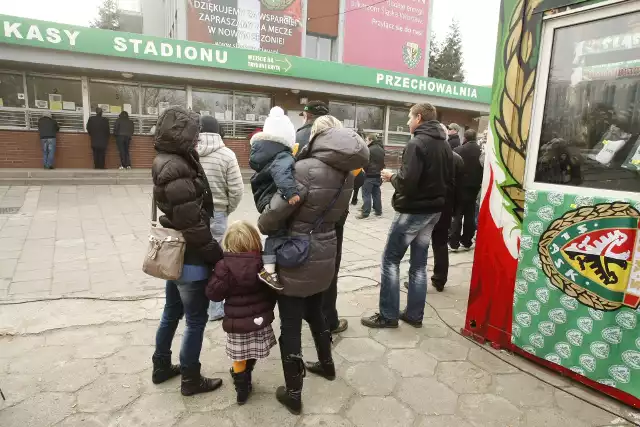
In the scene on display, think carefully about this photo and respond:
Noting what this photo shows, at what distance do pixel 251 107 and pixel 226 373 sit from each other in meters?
11.6

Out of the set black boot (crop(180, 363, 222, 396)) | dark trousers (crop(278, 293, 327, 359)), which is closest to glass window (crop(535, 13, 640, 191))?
dark trousers (crop(278, 293, 327, 359))

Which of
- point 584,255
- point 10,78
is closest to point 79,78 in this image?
point 10,78

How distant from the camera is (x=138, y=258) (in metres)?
5.06

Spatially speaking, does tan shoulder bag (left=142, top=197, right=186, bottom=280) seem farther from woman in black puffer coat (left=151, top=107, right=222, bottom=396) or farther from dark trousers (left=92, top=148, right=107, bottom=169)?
dark trousers (left=92, top=148, right=107, bottom=169)

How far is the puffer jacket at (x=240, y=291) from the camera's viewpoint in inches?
87.7

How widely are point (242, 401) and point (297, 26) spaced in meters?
16.7

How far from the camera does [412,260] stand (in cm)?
345

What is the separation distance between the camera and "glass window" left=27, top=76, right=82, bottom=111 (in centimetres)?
1077

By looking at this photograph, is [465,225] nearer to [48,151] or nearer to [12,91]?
[48,151]

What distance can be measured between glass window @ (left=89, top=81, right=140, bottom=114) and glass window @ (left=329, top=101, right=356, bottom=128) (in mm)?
6474

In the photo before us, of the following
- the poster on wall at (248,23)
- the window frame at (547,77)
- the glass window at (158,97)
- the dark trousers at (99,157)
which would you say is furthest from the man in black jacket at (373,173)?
the poster on wall at (248,23)

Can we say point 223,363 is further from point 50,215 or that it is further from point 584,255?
point 50,215

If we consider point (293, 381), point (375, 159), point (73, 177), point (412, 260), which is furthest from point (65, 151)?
point (293, 381)

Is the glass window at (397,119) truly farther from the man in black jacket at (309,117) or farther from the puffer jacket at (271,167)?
the puffer jacket at (271,167)
